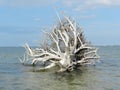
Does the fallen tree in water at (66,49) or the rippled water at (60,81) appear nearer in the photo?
the rippled water at (60,81)

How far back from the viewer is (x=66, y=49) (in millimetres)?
41812

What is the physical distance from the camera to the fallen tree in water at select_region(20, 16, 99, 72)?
139 feet

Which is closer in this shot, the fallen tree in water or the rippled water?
the rippled water

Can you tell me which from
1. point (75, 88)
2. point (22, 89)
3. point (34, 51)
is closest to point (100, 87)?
point (75, 88)

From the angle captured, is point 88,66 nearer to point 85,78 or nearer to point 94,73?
point 94,73

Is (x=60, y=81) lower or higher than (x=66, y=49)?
lower

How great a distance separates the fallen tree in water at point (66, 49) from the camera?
42259mm

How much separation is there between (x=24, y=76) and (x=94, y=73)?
26.3ft

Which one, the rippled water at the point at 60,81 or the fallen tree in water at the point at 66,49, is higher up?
the fallen tree in water at the point at 66,49

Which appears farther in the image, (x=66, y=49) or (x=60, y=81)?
(x=66, y=49)

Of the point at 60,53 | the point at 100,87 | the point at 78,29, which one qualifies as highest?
the point at 78,29

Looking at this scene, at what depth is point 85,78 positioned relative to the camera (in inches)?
1512

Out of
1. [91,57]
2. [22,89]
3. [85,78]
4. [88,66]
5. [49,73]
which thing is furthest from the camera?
[88,66]

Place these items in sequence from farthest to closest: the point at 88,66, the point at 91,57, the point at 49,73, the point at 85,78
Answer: the point at 88,66
the point at 91,57
the point at 49,73
the point at 85,78
